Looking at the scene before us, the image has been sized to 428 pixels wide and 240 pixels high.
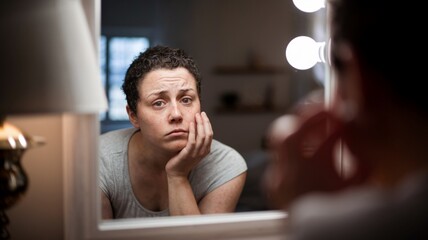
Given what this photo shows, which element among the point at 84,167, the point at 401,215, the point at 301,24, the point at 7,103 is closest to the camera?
the point at 401,215

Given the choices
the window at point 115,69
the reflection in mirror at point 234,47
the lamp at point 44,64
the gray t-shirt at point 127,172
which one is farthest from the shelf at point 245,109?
the lamp at point 44,64

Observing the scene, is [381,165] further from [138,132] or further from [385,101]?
[138,132]

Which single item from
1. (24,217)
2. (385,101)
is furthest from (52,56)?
(385,101)

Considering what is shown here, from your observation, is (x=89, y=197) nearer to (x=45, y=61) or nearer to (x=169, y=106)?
(x=45, y=61)

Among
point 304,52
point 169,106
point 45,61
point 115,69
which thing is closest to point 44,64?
point 45,61

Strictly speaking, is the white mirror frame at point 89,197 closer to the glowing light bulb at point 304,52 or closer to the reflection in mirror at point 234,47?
the glowing light bulb at point 304,52

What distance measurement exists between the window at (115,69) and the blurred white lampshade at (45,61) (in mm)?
1490

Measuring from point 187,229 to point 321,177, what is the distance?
532 mm

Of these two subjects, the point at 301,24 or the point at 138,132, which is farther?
the point at 301,24

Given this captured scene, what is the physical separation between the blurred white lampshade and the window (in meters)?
1.49

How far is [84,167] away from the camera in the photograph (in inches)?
42.6

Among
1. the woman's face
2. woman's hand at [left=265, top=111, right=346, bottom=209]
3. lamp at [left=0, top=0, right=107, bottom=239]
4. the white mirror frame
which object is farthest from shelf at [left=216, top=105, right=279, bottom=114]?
woman's hand at [left=265, top=111, right=346, bottom=209]

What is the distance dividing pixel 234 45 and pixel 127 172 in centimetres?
219

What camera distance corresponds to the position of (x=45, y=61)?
0.84 meters
